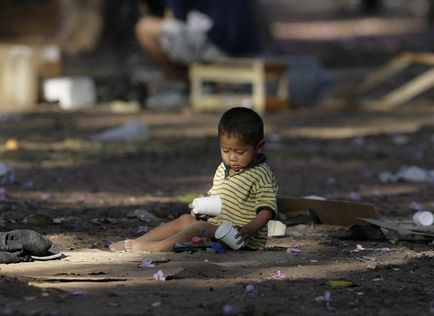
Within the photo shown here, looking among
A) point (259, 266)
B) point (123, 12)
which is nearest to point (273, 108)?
point (123, 12)

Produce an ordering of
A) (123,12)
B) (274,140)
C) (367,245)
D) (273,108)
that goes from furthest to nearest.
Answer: (123,12)
(273,108)
(274,140)
(367,245)

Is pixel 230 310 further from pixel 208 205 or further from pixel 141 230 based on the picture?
pixel 141 230

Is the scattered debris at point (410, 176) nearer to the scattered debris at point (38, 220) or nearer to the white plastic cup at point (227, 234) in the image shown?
the scattered debris at point (38, 220)

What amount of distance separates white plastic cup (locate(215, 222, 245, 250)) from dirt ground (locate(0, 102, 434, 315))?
74mm

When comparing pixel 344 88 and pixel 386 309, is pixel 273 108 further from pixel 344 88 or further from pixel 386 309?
pixel 386 309

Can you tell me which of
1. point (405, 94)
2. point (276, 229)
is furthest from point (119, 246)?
point (405, 94)

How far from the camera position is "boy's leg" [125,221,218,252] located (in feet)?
21.9

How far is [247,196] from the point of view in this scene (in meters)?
6.82

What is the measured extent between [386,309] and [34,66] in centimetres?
1227

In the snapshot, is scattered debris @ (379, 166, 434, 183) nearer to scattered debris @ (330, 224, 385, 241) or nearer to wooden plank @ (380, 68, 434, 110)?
scattered debris @ (330, 224, 385, 241)

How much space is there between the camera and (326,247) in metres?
7.05

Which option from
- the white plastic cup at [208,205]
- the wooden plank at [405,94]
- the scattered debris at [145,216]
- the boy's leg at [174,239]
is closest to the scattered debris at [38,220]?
the scattered debris at [145,216]

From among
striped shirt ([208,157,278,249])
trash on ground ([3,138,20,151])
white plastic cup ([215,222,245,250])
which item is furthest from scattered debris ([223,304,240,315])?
trash on ground ([3,138,20,151])

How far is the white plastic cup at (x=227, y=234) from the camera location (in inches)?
259
